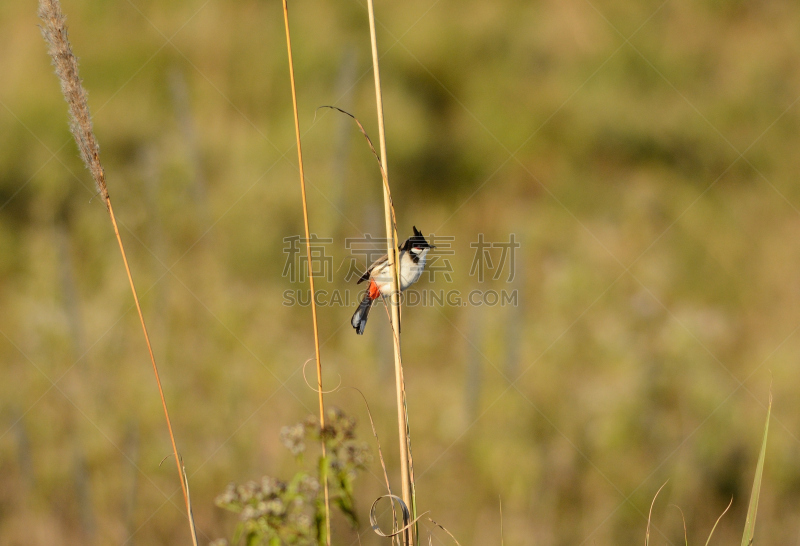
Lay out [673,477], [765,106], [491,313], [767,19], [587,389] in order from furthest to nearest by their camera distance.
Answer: [767,19] → [765,106] → [491,313] → [587,389] → [673,477]

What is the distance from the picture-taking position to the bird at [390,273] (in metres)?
3.18

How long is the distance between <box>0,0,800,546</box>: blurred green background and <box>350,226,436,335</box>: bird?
2335mm

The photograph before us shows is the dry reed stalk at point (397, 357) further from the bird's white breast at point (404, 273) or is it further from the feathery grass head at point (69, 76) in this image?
the bird's white breast at point (404, 273)

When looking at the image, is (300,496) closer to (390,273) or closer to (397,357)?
(397,357)

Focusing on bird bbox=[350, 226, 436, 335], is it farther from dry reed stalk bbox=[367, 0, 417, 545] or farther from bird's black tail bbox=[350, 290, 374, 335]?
dry reed stalk bbox=[367, 0, 417, 545]

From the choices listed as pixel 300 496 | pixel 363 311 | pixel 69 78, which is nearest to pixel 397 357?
pixel 300 496

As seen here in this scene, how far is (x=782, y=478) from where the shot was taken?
219 inches

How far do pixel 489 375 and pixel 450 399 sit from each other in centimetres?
52

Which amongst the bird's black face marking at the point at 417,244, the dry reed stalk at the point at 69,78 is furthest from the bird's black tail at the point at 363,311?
the dry reed stalk at the point at 69,78

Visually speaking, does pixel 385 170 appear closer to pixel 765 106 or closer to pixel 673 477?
pixel 673 477

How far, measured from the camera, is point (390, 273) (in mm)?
3213

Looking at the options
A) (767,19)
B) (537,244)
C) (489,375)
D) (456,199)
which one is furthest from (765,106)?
(489,375)

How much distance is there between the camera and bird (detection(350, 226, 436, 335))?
3.18 m

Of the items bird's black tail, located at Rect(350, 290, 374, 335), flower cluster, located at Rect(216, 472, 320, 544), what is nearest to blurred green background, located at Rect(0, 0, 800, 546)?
bird's black tail, located at Rect(350, 290, 374, 335)
